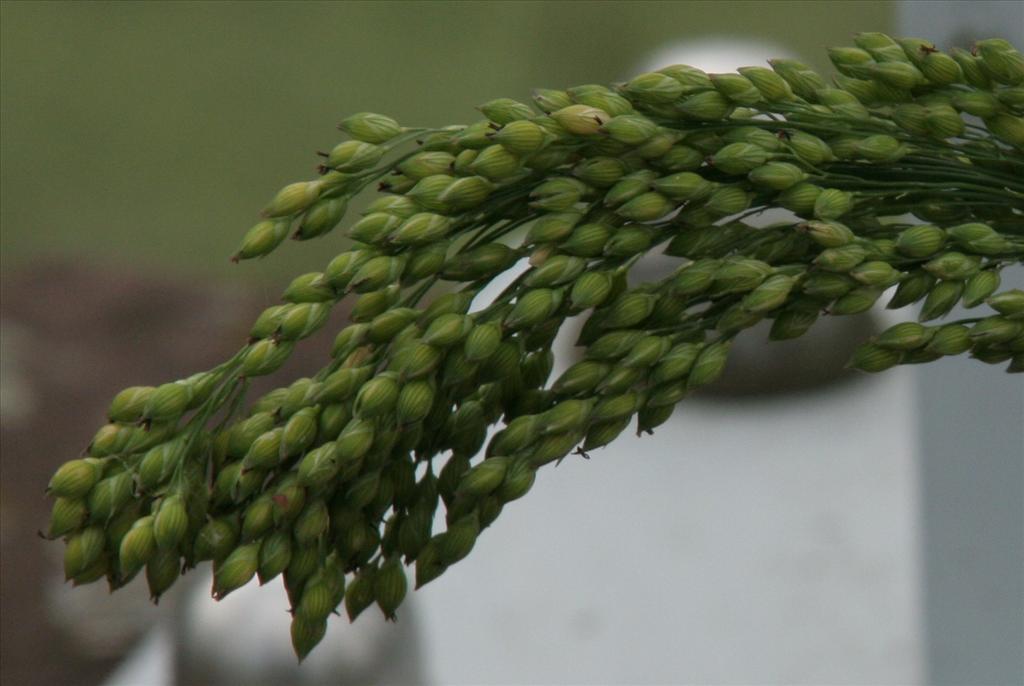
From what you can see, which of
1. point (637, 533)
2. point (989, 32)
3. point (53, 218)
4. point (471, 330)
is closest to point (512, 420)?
point (471, 330)

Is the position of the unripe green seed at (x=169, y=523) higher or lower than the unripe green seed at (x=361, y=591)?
higher

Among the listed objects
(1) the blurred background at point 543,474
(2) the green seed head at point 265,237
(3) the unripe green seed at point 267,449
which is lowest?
(1) the blurred background at point 543,474

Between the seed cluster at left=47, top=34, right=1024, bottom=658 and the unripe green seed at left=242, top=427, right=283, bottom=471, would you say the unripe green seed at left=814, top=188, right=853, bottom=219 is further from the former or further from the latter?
the unripe green seed at left=242, top=427, right=283, bottom=471

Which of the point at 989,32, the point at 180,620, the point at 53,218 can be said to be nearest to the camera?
the point at 989,32

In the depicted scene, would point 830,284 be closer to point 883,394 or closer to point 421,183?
point 421,183

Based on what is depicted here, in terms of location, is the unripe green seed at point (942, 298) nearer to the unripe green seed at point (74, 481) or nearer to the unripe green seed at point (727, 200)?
the unripe green seed at point (727, 200)

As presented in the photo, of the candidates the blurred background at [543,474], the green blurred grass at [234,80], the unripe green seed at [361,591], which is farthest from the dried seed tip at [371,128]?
the green blurred grass at [234,80]

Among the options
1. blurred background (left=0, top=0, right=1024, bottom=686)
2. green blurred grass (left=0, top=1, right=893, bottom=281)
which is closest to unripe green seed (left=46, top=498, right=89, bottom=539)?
blurred background (left=0, top=0, right=1024, bottom=686)
